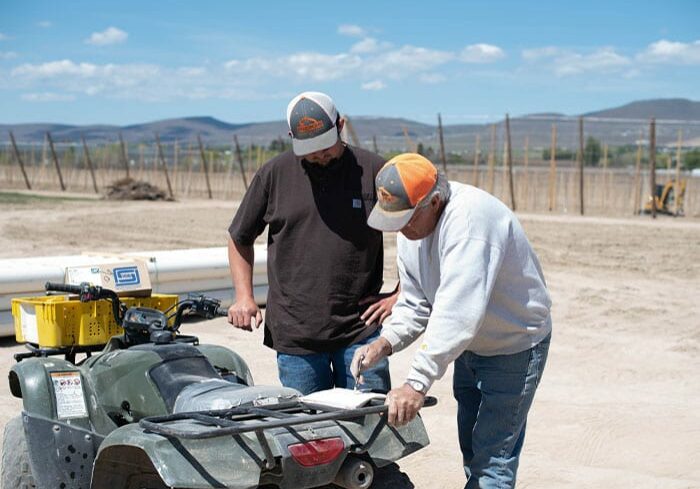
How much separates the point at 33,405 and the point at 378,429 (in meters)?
1.77

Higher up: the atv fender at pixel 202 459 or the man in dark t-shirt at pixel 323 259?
the man in dark t-shirt at pixel 323 259

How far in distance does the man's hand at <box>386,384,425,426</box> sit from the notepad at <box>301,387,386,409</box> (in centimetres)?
14

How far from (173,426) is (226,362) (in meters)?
1.55

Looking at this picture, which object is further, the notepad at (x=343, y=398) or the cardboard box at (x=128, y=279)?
the cardboard box at (x=128, y=279)

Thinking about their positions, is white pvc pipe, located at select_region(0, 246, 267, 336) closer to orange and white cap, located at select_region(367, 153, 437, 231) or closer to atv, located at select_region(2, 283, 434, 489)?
atv, located at select_region(2, 283, 434, 489)

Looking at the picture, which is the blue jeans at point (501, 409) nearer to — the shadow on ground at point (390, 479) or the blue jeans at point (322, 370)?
the blue jeans at point (322, 370)

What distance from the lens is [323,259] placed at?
4.64 meters

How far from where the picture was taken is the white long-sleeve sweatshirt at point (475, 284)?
3.52 metres

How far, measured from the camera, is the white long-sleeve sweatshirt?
3.52 meters

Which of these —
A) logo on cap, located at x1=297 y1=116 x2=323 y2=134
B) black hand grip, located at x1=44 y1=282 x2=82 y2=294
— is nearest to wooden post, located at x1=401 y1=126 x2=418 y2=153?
black hand grip, located at x1=44 y1=282 x2=82 y2=294

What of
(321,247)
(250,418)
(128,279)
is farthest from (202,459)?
(128,279)

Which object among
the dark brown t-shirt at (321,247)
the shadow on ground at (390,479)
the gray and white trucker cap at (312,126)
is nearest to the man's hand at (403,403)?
the dark brown t-shirt at (321,247)

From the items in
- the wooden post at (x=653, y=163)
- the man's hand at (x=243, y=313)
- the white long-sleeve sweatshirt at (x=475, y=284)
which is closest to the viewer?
the white long-sleeve sweatshirt at (x=475, y=284)

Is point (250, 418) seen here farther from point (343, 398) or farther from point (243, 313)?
point (243, 313)
